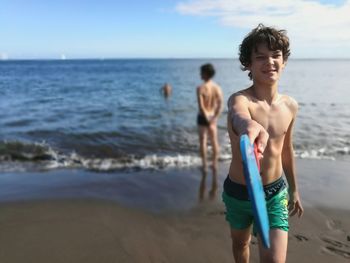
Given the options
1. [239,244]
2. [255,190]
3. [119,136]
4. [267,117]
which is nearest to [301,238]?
[239,244]

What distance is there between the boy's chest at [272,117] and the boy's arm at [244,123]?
10cm

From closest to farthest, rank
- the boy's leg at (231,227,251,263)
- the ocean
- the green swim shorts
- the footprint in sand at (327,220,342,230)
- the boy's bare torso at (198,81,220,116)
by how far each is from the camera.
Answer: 1. the green swim shorts
2. the boy's leg at (231,227,251,263)
3. the footprint in sand at (327,220,342,230)
4. the boy's bare torso at (198,81,220,116)
5. the ocean

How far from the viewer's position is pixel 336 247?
4020 mm

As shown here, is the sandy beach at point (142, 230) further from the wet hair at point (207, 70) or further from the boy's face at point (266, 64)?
the wet hair at point (207, 70)

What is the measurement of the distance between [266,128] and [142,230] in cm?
235

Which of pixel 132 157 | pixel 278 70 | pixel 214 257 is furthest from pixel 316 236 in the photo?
pixel 132 157

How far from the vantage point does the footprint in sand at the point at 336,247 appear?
12.8 ft

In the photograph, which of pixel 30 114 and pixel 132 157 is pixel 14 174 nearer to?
pixel 132 157

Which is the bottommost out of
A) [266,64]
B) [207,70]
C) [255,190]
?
[255,190]

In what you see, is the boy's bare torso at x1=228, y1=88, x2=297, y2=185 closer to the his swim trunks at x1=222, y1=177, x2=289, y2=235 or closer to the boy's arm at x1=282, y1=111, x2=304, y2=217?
the his swim trunks at x1=222, y1=177, x2=289, y2=235

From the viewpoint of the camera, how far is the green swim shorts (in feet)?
8.36

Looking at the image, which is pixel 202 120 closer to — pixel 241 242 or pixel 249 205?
pixel 241 242

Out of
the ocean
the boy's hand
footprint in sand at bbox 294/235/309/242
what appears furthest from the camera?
the ocean

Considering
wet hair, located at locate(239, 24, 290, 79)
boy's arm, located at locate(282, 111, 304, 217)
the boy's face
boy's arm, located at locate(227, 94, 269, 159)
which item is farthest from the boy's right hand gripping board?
boy's arm, located at locate(282, 111, 304, 217)
